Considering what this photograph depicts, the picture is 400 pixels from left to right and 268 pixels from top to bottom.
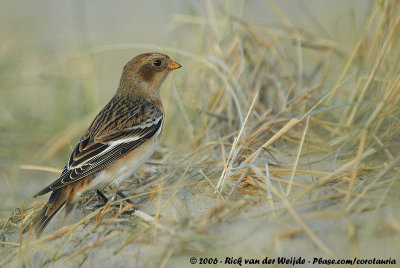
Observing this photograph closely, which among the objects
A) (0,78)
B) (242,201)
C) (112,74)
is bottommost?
(112,74)

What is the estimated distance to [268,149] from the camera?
147 inches

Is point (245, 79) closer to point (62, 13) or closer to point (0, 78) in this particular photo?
point (0, 78)

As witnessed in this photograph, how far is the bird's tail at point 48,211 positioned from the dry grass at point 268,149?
105 mm

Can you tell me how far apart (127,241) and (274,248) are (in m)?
0.80

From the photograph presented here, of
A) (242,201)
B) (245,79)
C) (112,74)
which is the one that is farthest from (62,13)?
(242,201)

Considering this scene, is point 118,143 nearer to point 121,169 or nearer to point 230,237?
point 121,169

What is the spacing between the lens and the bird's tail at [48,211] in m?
2.92

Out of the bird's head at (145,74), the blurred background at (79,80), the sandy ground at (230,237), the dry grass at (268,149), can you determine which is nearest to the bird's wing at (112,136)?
the bird's head at (145,74)

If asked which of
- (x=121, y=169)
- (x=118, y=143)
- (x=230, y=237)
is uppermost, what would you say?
(x=230, y=237)

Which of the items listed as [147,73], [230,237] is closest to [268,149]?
[147,73]

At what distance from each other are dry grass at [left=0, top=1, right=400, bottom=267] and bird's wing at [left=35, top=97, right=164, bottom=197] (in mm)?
324

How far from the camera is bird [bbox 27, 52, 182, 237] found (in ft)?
10.4

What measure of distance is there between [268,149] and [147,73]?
4.15ft

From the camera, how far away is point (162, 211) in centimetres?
296
